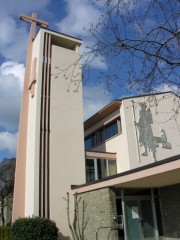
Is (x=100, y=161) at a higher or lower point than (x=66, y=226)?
higher

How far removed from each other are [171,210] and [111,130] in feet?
25.6

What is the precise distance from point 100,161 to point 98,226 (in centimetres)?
566

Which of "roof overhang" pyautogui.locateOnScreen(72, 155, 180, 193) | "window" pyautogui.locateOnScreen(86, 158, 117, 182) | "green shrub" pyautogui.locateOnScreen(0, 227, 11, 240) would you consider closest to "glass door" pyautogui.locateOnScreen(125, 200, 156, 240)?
"roof overhang" pyautogui.locateOnScreen(72, 155, 180, 193)

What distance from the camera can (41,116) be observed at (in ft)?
56.3

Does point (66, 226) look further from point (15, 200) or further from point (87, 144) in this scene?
point (87, 144)

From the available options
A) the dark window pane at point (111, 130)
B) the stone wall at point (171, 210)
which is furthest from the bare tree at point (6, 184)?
the stone wall at point (171, 210)

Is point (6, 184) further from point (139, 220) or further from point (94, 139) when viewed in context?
point (139, 220)

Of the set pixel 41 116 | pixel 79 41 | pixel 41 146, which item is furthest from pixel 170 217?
pixel 79 41

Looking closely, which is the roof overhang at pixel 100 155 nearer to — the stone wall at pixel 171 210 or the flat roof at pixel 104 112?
the flat roof at pixel 104 112

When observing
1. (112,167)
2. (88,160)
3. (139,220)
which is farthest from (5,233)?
(139,220)

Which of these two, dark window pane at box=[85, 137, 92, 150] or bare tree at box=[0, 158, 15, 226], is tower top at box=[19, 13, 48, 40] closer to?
dark window pane at box=[85, 137, 92, 150]

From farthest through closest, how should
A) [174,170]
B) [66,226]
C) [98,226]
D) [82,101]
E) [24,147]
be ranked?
1. [82,101]
2. [24,147]
3. [66,226]
4. [98,226]
5. [174,170]

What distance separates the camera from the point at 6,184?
32750 mm

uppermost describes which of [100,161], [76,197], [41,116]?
[41,116]
